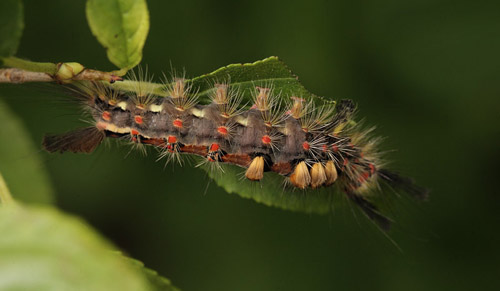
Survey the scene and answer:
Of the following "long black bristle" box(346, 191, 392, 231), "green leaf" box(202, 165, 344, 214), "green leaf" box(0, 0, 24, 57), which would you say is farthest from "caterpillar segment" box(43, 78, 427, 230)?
"green leaf" box(0, 0, 24, 57)

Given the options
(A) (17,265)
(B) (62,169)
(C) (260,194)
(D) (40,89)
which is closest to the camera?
(A) (17,265)

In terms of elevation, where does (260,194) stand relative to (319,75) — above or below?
below

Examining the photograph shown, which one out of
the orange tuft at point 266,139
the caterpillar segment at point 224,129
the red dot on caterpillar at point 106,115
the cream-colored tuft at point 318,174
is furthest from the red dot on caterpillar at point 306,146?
the red dot on caterpillar at point 106,115

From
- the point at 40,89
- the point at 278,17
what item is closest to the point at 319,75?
the point at 278,17

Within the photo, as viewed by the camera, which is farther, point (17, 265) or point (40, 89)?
point (40, 89)

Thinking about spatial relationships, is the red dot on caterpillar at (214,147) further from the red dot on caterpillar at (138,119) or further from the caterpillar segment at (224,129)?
the red dot on caterpillar at (138,119)

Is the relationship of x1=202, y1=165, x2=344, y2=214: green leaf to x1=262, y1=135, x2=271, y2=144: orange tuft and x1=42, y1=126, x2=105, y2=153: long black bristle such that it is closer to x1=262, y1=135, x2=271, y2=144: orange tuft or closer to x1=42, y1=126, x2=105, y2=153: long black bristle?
x1=262, y1=135, x2=271, y2=144: orange tuft

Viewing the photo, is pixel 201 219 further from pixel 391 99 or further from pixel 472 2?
pixel 472 2
